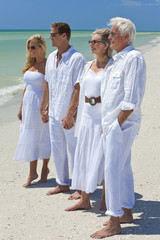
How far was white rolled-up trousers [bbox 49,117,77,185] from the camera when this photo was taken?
5.11m

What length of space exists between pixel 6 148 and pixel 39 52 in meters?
2.50

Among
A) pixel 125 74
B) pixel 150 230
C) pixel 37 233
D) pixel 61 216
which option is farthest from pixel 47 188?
pixel 125 74

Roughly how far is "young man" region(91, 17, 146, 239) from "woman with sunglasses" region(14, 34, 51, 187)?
5.55 feet

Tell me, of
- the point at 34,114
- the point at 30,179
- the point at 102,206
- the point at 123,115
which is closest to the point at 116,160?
the point at 123,115

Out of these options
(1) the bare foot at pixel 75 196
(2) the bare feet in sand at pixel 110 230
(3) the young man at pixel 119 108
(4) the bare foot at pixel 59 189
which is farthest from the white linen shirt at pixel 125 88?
(4) the bare foot at pixel 59 189

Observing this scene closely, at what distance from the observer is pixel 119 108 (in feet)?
12.5

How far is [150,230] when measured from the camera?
4.12 meters

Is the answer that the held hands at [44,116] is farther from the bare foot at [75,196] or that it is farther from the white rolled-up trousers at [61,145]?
the bare foot at [75,196]

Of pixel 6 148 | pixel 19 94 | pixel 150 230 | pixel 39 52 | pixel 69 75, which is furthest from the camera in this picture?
pixel 19 94

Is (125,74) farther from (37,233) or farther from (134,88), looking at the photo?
(37,233)

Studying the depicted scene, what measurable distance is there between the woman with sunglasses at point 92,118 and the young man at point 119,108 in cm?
38

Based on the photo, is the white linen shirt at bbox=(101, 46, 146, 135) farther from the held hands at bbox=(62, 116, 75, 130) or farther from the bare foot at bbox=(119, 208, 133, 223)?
the held hands at bbox=(62, 116, 75, 130)

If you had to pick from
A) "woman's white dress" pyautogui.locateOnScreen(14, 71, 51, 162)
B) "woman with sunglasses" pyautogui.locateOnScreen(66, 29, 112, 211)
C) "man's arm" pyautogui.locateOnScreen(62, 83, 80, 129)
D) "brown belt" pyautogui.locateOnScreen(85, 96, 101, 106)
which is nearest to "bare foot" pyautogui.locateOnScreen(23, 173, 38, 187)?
"woman's white dress" pyautogui.locateOnScreen(14, 71, 51, 162)

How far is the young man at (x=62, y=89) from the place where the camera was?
195 inches
